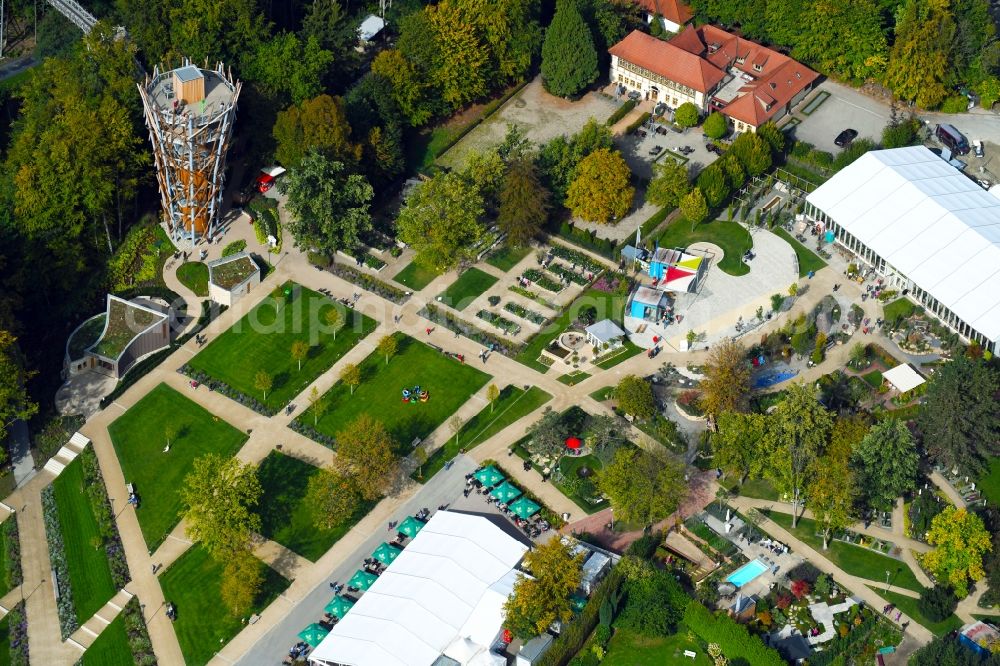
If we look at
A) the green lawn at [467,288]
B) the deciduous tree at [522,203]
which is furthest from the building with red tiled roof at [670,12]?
the green lawn at [467,288]

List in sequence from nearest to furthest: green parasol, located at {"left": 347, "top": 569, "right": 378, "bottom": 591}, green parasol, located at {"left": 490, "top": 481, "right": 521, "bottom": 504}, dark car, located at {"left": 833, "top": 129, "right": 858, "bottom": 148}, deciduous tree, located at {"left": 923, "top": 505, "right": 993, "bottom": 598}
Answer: deciduous tree, located at {"left": 923, "top": 505, "right": 993, "bottom": 598} → green parasol, located at {"left": 347, "top": 569, "right": 378, "bottom": 591} → green parasol, located at {"left": 490, "top": 481, "right": 521, "bottom": 504} → dark car, located at {"left": 833, "top": 129, "right": 858, "bottom": 148}

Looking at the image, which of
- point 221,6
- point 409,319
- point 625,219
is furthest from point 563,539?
point 221,6

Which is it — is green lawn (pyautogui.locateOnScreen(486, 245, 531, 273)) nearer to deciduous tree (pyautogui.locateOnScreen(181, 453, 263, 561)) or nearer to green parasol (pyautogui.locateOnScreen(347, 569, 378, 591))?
deciduous tree (pyautogui.locateOnScreen(181, 453, 263, 561))

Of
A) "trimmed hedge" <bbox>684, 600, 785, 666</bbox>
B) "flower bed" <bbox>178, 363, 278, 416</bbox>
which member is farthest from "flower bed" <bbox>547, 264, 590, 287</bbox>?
"trimmed hedge" <bbox>684, 600, 785, 666</bbox>

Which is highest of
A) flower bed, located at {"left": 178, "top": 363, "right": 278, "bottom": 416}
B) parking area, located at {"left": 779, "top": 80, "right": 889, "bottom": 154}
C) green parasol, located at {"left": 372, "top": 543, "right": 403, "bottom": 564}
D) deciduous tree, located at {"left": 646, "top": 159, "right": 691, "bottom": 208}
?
deciduous tree, located at {"left": 646, "top": 159, "right": 691, "bottom": 208}

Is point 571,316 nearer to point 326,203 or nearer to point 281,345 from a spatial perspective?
point 326,203

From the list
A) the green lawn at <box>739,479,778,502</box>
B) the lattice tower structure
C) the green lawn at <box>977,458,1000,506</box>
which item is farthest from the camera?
the lattice tower structure

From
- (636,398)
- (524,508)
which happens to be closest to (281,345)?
(524,508)

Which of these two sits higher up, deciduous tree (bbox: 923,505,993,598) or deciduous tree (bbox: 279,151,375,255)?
deciduous tree (bbox: 279,151,375,255)

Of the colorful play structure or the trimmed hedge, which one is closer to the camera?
the trimmed hedge
